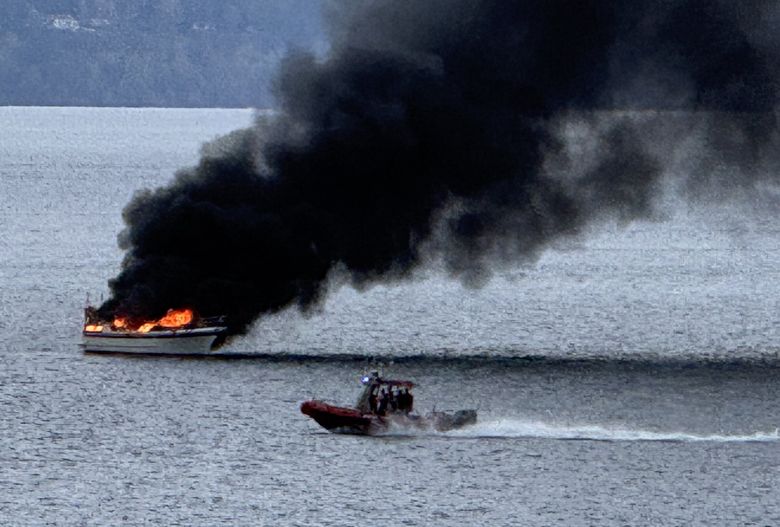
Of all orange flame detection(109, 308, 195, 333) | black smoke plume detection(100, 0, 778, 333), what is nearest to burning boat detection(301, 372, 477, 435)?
black smoke plume detection(100, 0, 778, 333)

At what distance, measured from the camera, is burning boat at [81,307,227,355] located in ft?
331

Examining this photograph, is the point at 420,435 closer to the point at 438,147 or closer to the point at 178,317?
the point at 178,317

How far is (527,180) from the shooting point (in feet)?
351

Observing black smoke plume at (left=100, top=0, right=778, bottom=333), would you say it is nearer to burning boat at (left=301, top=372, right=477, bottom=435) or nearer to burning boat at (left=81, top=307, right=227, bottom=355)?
burning boat at (left=81, top=307, right=227, bottom=355)

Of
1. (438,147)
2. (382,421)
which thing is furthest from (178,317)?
(382,421)

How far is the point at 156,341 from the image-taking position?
333ft

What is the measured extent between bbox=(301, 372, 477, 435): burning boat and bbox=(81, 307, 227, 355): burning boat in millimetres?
19181

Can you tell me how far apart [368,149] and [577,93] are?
13.6 m

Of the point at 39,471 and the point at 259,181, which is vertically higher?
the point at 259,181

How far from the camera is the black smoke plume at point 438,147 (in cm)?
10188

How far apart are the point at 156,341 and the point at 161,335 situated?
65cm

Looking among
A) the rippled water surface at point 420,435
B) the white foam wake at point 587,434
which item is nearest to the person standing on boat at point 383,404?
the rippled water surface at point 420,435

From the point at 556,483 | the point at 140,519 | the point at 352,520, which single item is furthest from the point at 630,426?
the point at 140,519

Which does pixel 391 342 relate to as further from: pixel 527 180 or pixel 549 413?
pixel 549 413
